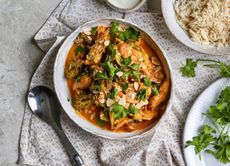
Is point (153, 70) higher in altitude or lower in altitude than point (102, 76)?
lower

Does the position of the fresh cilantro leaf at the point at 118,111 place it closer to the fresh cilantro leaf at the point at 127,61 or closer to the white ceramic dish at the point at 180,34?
the fresh cilantro leaf at the point at 127,61

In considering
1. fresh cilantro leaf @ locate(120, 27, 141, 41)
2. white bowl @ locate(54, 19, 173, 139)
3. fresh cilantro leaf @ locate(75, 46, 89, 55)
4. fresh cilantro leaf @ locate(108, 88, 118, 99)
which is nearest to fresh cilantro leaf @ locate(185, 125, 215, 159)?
white bowl @ locate(54, 19, 173, 139)

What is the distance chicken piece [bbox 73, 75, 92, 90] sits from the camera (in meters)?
2.40

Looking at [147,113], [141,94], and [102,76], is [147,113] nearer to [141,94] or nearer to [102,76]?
[141,94]

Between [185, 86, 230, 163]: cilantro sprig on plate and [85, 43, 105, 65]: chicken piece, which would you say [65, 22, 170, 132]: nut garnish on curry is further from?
[185, 86, 230, 163]: cilantro sprig on plate

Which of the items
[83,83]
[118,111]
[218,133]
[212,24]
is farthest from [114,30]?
[218,133]

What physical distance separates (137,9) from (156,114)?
0.55 meters

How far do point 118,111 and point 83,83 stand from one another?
0.23 m

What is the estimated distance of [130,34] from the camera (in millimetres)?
2455

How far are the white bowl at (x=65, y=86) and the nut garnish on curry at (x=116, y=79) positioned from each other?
0.9 inches

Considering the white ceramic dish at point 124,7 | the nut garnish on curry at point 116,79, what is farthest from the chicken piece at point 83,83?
the white ceramic dish at point 124,7

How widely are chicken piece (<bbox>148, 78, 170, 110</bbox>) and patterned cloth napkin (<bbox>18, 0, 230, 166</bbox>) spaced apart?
0.13 meters

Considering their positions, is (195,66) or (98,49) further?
(195,66)

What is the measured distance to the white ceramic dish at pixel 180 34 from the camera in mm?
2490
